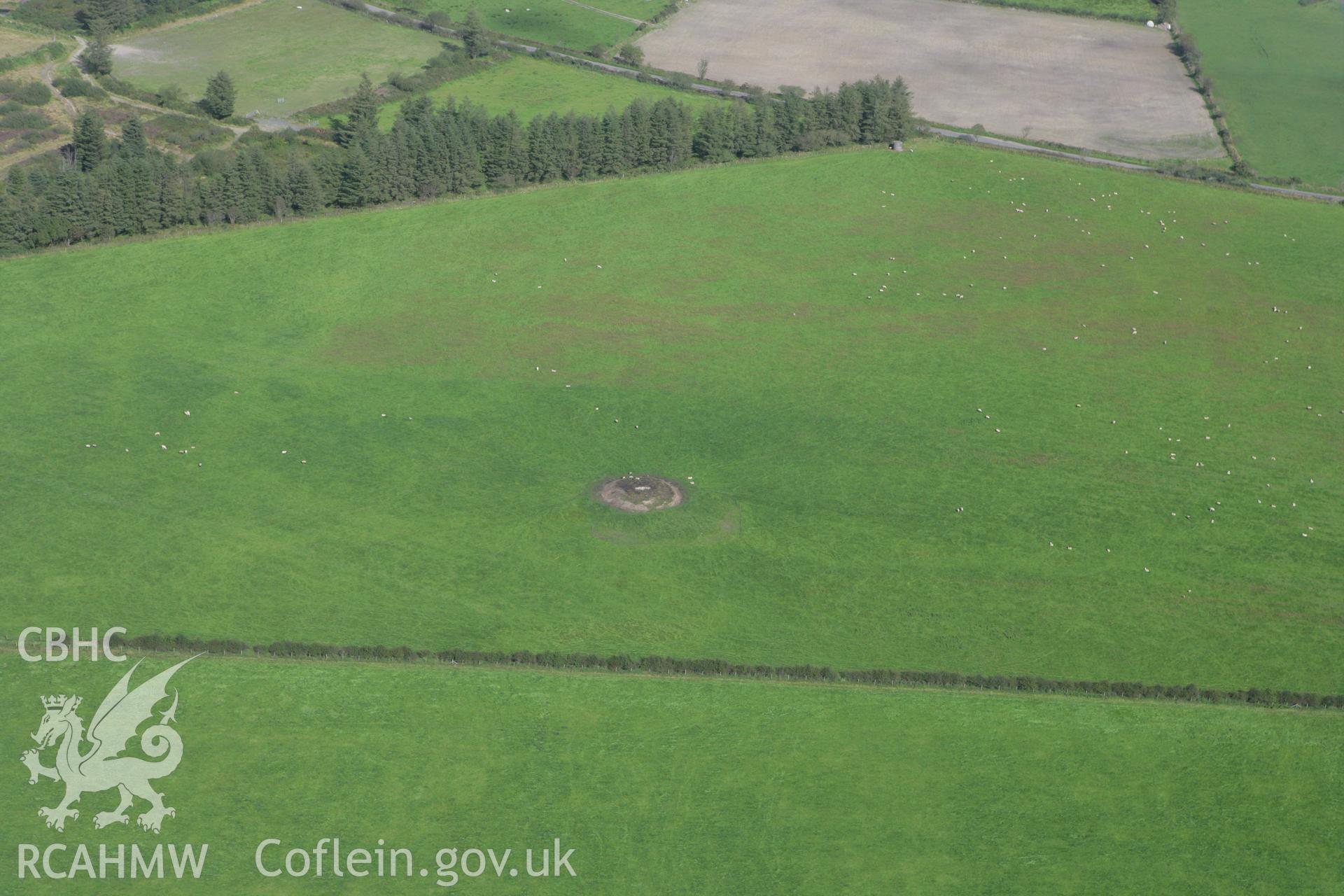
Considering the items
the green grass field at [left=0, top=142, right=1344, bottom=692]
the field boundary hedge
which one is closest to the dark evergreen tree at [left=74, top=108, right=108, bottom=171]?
the green grass field at [left=0, top=142, right=1344, bottom=692]

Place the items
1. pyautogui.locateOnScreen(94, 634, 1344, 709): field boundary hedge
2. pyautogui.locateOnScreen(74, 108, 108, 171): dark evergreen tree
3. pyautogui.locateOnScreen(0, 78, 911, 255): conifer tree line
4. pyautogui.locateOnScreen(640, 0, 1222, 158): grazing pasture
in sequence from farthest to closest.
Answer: pyautogui.locateOnScreen(640, 0, 1222, 158): grazing pasture
pyautogui.locateOnScreen(74, 108, 108, 171): dark evergreen tree
pyautogui.locateOnScreen(0, 78, 911, 255): conifer tree line
pyautogui.locateOnScreen(94, 634, 1344, 709): field boundary hedge

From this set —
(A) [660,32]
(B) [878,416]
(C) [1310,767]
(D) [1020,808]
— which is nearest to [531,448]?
(B) [878,416]


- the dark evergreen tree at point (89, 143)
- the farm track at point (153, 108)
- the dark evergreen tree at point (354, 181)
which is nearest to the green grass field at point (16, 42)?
the farm track at point (153, 108)

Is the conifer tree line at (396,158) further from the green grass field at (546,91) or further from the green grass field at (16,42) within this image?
the green grass field at (16,42)

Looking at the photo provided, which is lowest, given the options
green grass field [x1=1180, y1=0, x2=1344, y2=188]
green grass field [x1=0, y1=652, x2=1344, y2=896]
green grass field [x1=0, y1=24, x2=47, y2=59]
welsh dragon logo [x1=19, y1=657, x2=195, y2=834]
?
welsh dragon logo [x1=19, y1=657, x2=195, y2=834]

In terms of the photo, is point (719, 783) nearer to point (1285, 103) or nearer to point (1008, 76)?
point (1008, 76)

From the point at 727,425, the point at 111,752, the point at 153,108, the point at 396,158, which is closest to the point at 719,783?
the point at 111,752

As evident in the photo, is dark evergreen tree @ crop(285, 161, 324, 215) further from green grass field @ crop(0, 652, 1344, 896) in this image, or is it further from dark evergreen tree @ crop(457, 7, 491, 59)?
green grass field @ crop(0, 652, 1344, 896)
